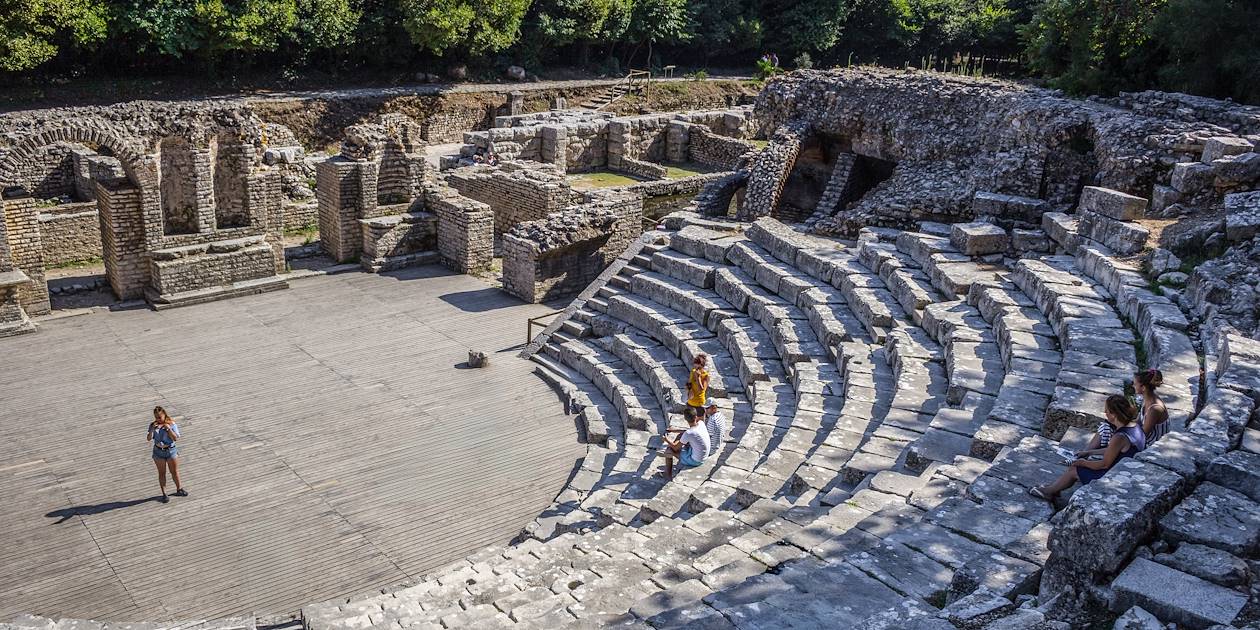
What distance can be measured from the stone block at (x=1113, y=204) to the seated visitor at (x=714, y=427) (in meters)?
5.89

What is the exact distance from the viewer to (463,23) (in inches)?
1340

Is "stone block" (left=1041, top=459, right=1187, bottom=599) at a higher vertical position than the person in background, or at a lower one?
higher

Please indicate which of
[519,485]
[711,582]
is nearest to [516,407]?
[519,485]

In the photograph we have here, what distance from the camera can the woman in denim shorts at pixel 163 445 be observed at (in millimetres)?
10375

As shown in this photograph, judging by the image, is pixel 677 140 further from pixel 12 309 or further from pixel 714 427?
pixel 714 427

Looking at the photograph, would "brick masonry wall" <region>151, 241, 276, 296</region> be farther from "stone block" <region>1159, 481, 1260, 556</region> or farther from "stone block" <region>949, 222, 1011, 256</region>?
"stone block" <region>1159, 481, 1260, 556</region>

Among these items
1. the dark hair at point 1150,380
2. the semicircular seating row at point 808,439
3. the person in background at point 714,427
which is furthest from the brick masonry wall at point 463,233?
the dark hair at point 1150,380

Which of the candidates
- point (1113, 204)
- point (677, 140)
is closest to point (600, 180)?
point (677, 140)

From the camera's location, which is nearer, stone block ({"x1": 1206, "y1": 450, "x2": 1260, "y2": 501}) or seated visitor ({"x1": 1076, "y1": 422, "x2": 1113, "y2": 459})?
stone block ({"x1": 1206, "y1": 450, "x2": 1260, "y2": 501})

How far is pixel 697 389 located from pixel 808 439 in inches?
72.4

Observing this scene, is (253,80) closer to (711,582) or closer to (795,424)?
(795,424)

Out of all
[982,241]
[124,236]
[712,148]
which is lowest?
[124,236]

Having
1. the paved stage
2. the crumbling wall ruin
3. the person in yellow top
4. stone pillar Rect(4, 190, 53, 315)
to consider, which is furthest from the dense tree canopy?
stone pillar Rect(4, 190, 53, 315)

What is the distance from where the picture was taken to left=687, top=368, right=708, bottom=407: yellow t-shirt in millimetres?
11383
